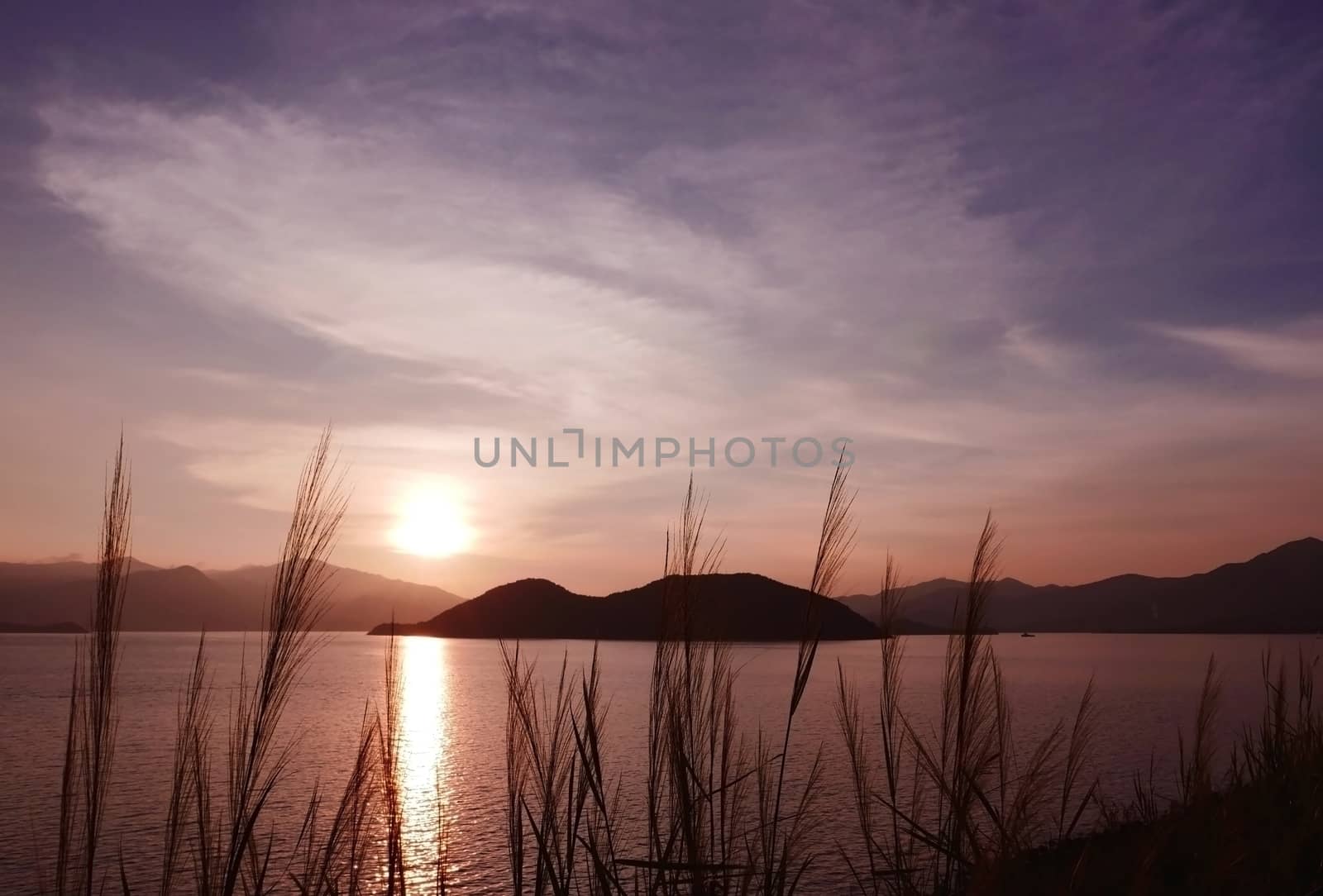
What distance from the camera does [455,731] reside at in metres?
47.6

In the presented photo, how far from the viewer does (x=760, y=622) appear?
14625 centimetres

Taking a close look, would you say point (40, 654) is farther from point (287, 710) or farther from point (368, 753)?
point (368, 753)

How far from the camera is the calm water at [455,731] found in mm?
21500

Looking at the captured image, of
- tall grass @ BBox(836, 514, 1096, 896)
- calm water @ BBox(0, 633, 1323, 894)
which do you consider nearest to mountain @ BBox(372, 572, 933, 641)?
calm water @ BBox(0, 633, 1323, 894)

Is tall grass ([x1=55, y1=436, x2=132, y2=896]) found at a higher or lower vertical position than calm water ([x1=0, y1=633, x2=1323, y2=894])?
higher

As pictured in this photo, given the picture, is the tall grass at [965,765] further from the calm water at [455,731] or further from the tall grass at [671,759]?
the calm water at [455,731]

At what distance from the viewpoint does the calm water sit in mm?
21500

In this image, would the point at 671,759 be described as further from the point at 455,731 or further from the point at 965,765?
the point at 455,731

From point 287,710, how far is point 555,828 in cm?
5877

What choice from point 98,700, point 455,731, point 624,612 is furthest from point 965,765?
point 624,612

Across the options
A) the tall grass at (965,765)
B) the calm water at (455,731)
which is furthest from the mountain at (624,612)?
the tall grass at (965,765)

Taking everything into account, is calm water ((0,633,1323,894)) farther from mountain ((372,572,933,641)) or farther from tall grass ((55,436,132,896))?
mountain ((372,572,933,641))

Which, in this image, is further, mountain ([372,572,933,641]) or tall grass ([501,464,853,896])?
mountain ([372,572,933,641])

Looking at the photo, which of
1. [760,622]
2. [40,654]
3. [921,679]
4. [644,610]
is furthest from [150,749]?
[644,610]
